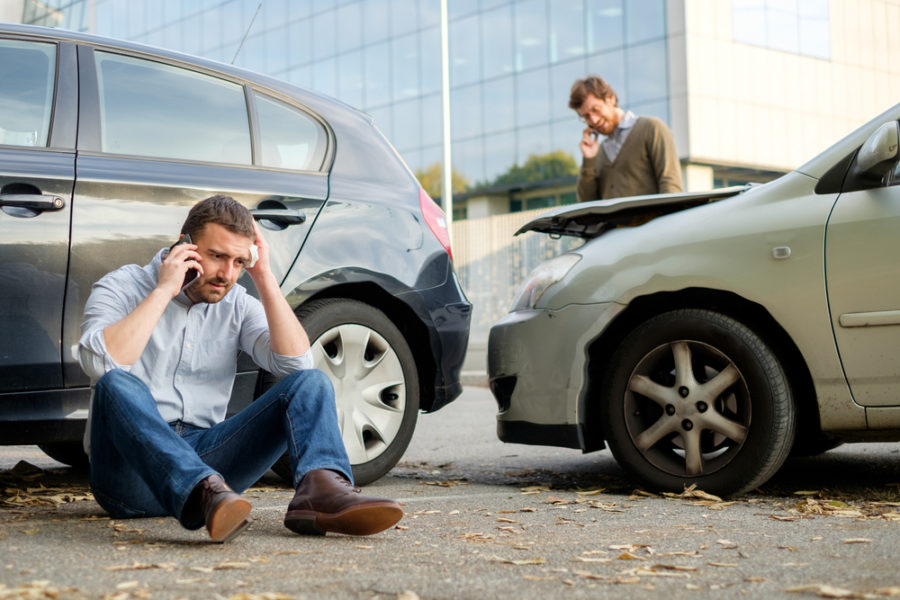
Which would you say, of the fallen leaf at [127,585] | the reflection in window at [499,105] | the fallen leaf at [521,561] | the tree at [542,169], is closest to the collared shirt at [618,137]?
the fallen leaf at [521,561]

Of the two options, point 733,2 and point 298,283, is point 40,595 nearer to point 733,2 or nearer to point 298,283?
point 298,283

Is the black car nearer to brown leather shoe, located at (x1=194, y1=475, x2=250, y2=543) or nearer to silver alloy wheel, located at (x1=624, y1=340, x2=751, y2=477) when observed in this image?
silver alloy wheel, located at (x1=624, y1=340, x2=751, y2=477)

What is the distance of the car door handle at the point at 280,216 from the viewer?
15.6ft

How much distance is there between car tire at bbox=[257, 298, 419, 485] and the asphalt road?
19cm

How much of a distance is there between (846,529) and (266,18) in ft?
122

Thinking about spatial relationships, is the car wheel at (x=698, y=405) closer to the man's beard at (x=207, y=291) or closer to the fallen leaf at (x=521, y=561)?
the fallen leaf at (x=521, y=561)

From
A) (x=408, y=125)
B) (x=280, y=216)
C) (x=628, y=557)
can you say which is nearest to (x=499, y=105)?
(x=408, y=125)

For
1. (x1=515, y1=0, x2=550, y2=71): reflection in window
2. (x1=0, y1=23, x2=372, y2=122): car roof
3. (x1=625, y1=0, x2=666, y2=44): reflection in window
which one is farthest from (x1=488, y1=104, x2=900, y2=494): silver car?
(x1=515, y1=0, x2=550, y2=71): reflection in window

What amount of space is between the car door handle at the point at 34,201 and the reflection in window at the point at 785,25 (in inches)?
1024

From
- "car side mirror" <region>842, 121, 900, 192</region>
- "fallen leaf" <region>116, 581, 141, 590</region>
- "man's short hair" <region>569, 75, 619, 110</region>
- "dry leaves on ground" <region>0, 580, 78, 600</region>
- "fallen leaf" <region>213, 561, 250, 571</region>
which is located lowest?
"fallen leaf" <region>213, 561, 250, 571</region>

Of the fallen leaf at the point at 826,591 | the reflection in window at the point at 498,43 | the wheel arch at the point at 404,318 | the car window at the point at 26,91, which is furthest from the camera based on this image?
the reflection in window at the point at 498,43

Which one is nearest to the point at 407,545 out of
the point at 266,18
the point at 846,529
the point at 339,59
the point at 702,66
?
the point at 846,529

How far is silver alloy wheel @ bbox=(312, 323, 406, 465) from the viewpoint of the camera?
16.3 ft

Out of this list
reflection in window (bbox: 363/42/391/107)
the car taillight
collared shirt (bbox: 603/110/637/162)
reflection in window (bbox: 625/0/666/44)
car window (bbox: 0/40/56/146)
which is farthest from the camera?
reflection in window (bbox: 363/42/391/107)
